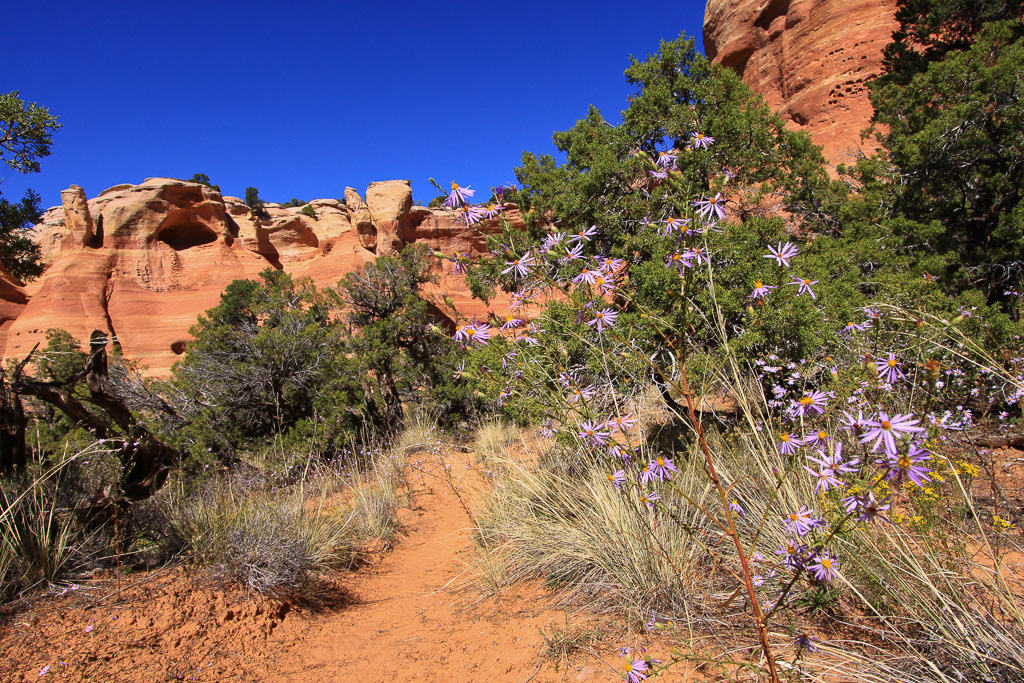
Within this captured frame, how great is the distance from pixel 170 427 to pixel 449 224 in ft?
76.6

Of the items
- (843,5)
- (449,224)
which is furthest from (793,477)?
(449,224)

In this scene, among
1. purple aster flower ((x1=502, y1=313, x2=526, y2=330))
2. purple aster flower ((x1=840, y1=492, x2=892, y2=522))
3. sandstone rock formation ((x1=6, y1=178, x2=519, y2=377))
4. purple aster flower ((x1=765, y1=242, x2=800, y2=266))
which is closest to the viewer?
purple aster flower ((x1=840, y1=492, x2=892, y2=522))

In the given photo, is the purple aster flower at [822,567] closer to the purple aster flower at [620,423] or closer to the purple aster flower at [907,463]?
the purple aster flower at [907,463]

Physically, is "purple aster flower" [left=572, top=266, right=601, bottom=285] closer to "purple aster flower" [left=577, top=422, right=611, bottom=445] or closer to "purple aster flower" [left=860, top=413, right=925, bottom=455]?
"purple aster flower" [left=577, top=422, right=611, bottom=445]

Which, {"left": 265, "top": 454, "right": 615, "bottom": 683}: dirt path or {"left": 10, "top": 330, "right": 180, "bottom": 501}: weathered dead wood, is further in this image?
{"left": 10, "top": 330, "right": 180, "bottom": 501}: weathered dead wood

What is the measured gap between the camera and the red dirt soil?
214 cm

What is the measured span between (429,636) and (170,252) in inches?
1119

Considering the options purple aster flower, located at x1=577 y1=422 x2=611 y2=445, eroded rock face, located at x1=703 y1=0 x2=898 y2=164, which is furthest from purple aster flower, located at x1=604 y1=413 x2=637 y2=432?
Result: eroded rock face, located at x1=703 y1=0 x2=898 y2=164

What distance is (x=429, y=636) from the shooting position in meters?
2.65

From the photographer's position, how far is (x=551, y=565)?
287 centimetres

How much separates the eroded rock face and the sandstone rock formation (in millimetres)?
11675

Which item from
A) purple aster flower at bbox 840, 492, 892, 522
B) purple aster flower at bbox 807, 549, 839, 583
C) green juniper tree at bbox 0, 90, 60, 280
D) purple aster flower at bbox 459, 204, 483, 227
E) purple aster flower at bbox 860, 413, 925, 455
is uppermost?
green juniper tree at bbox 0, 90, 60, 280

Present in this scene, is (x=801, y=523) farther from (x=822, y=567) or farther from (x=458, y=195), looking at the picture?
(x=458, y=195)

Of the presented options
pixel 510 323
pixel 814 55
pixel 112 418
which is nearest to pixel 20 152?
pixel 112 418
